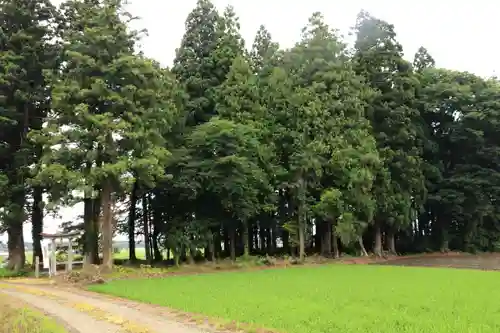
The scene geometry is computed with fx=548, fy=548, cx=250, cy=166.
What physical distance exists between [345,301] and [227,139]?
20.2 metres

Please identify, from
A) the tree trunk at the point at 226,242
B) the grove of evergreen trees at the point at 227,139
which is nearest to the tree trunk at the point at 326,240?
the grove of evergreen trees at the point at 227,139

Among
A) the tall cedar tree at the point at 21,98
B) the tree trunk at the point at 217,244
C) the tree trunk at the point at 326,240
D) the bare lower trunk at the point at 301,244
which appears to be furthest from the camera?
the tree trunk at the point at 326,240

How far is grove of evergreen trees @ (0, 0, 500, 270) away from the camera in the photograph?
102ft

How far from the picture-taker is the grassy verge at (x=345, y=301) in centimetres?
1226

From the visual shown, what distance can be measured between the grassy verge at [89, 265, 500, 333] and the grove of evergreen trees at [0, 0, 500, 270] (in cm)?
1024

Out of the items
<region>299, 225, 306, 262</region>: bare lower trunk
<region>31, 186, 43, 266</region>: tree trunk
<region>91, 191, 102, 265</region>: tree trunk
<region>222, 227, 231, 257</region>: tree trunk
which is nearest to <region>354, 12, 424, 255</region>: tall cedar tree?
<region>299, 225, 306, 262</region>: bare lower trunk

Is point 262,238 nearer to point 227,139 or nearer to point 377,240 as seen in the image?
point 377,240

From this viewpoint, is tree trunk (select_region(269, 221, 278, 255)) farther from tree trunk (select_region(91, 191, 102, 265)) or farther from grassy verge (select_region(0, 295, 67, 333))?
grassy verge (select_region(0, 295, 67, 333))

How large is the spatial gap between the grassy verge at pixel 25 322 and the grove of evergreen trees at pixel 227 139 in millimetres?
15204

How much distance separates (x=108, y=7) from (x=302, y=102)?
15503 mm

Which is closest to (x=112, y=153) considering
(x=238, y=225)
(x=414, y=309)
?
(x=238, y=225)

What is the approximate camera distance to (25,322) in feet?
40.7

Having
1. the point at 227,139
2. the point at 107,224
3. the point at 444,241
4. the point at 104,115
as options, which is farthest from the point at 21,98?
the point at 444,241

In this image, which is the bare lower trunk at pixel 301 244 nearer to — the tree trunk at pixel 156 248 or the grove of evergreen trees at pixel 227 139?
the grove of evergreen trees at pixel 227 139
